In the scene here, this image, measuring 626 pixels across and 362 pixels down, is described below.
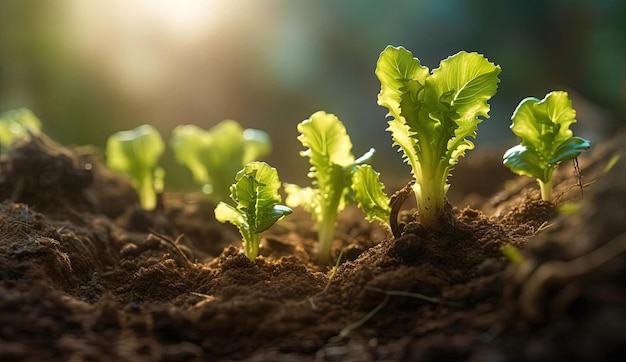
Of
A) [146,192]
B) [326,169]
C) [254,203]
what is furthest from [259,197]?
[146,192]

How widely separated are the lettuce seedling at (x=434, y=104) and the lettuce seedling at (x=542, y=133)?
0.26 metres

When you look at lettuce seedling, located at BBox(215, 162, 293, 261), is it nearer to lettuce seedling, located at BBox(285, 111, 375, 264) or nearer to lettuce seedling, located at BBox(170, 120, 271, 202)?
lettuce seedling, located at BBox(285, 111, 375, 264)

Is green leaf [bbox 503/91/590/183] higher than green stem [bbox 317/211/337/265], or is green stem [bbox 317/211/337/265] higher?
green leaf [bbox 503/91/590/183]

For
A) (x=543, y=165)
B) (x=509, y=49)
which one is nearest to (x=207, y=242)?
(x=543, y=165)

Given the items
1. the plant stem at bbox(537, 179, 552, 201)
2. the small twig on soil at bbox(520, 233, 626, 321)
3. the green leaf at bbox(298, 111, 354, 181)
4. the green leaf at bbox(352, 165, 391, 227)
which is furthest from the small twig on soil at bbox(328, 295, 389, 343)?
the plant stem at bbox(537, 179, 552, 201)

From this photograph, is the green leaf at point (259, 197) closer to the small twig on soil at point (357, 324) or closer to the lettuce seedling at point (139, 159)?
the small twig on soil at point (357, 324)

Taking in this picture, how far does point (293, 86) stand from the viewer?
186 inches

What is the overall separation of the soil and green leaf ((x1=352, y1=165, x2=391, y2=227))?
0.13 meters

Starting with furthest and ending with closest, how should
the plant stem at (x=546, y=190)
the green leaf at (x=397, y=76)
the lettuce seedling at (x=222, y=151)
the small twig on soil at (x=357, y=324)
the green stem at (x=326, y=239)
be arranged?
the lettuce seedling at (x=222, y=151) → the green stem at (x=326, y=239) → the plant stem at (x=546, y=190) → the green leaf at (x=397, y=76) → the small twig on soil at (x=357, y=324)

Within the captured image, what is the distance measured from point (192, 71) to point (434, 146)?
3.40m

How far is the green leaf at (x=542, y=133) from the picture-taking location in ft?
6.15

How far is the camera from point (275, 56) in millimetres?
4625

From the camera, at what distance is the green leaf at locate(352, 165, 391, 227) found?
6.21 feet

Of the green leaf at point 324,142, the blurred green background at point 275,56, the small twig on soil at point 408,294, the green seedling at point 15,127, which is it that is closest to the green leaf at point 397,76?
the green leaf at point 324,142
